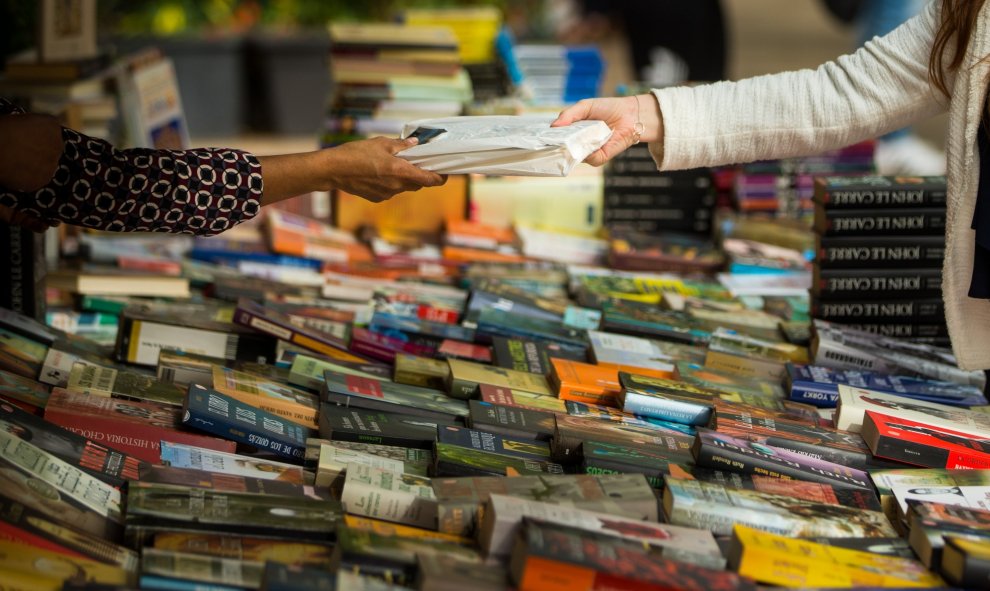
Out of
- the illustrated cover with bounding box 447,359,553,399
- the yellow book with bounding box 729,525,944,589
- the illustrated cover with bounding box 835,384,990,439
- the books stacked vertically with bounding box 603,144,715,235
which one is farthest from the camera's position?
the books stacked vertically with bounding box 603,144,715,235

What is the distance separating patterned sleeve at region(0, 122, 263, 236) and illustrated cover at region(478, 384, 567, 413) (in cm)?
53

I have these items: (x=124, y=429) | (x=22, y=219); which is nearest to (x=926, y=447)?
(x=124, y=429)

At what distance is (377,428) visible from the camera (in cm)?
195

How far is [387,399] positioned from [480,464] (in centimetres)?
32

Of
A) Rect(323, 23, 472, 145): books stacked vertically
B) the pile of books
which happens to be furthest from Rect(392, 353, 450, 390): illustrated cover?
Rect(323, 23, 472, 145): books stacked vertically

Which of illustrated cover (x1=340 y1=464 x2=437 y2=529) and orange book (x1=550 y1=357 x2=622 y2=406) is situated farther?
orange book (x1=550 y1=357 x2=622 y2=406)

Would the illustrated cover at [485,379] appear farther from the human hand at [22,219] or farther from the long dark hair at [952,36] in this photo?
the long dark hair at [952,36]

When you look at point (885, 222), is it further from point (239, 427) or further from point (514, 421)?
point (239, 427)

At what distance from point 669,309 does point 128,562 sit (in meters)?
1.63

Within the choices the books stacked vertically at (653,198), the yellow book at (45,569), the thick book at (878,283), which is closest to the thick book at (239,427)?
the yellow book at (45,569)

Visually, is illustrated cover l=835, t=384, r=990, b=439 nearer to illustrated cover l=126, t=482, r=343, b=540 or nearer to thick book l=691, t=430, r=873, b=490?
thick book l=691, t=430, r=873, b=490

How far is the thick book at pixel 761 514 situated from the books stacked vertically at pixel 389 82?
2325 millimetres

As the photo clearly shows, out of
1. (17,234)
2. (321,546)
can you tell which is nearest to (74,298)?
(17,234)

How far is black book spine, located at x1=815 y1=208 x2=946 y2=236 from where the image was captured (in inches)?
100
